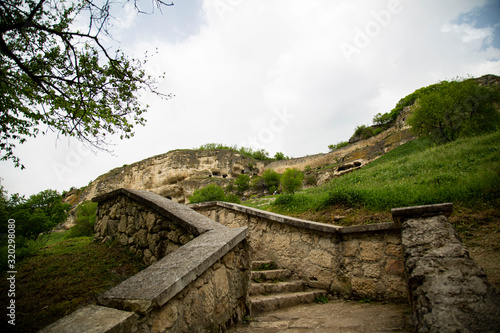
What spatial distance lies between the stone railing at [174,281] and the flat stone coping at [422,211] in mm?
2009

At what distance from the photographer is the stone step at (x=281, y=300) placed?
3.03 m

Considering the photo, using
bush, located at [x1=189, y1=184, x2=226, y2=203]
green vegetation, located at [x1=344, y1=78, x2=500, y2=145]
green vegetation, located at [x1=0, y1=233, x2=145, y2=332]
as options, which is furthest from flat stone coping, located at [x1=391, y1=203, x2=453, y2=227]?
green vegetation, located at [x1=344, y1=78, x2=500, y2=145]

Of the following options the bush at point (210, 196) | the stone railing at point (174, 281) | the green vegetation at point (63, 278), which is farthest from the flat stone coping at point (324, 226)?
the bush at point (210, 196)

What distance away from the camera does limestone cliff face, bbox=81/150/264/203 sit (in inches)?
1378

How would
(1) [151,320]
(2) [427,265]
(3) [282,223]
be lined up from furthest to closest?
(3) [282,223] → (2) [427,265] → (1) [151,320]

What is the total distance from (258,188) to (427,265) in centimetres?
2702

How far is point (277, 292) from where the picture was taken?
357 centimetres

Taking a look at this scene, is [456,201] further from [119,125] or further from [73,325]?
[119,125]

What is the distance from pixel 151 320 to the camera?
59.2 inches

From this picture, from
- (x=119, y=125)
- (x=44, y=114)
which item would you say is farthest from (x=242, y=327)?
(x=44, y=114)

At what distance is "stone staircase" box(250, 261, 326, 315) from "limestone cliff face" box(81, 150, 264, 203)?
29.9m

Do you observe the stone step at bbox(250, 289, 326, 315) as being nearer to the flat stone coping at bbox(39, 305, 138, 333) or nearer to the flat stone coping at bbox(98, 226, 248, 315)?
the flat stone coping at bbox(98, 226, 248, 315)

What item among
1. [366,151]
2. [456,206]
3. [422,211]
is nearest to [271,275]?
[422,211]

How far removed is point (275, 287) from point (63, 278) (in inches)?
112
